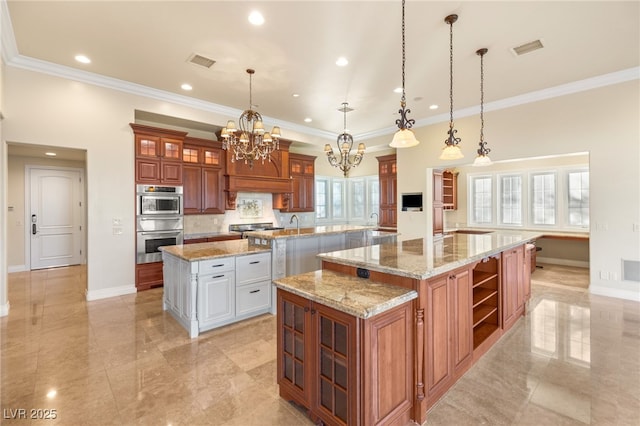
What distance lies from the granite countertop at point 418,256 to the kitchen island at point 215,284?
1.46 meters

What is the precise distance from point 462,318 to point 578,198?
6.75 metres

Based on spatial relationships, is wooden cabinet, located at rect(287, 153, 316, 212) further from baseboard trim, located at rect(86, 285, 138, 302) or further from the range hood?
baseboard trim, located at rect(86, 285, 138, 302)

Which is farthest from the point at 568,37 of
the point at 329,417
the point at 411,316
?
the point at 329,417

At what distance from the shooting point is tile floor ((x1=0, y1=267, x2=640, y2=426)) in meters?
2.08

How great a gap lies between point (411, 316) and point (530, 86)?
510cm

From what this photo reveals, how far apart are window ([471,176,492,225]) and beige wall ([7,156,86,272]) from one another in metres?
11.2

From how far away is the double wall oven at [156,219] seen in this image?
5.07 m

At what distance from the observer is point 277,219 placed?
779 cm

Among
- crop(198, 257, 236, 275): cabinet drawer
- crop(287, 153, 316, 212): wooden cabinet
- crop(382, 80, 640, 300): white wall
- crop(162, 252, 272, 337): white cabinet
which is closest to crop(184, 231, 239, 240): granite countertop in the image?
crop(287, 153, 316, 212): wooden cabinet

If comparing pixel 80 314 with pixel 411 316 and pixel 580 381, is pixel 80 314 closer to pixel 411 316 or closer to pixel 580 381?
pixel 411 316

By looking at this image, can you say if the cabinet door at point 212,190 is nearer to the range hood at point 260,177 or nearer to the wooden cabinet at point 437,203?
the range hood at point 260,177

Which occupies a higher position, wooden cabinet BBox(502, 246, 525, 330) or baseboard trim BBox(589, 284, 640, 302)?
wooden cabinet BBox(502, 246, 525, 330)

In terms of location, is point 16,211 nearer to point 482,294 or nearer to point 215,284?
point 215,284

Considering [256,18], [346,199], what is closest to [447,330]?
[256,18]
